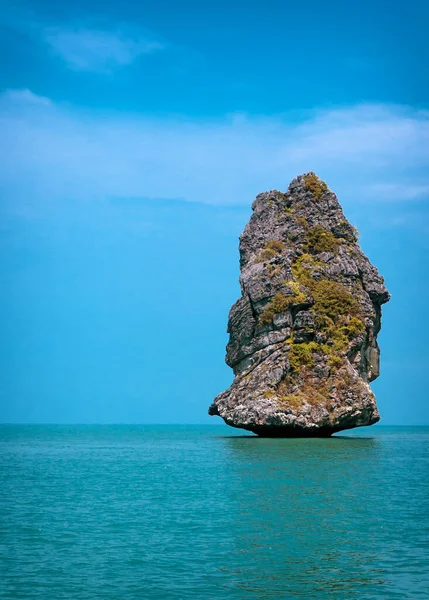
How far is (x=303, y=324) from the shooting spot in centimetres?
8269

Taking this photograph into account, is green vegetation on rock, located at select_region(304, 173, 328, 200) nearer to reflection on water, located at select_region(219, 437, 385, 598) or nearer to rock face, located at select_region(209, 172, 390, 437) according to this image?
rock face, located at select_region(209, 172, 390, 437)

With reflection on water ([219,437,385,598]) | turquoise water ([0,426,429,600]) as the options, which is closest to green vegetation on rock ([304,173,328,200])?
reflection on water ([219,437,385,598])

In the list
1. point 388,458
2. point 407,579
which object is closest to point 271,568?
point 407,579

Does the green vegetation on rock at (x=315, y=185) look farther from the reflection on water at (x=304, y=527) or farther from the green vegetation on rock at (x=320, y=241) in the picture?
the reflection on water at (x=304, y=527)

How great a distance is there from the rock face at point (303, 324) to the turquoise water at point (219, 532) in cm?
2428

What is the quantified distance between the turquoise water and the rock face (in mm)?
24284

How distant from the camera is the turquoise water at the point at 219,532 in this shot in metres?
21.4

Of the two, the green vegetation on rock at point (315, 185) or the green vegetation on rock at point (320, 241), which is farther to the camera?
the green vegetation on rock at point (315, 185)

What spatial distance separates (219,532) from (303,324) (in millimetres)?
54784

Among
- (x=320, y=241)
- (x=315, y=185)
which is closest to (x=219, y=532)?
(x=320, y=241)

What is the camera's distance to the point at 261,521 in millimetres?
31453

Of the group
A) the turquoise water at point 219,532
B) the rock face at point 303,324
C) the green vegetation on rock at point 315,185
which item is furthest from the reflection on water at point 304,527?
the green vegetation on rock at point 315,185

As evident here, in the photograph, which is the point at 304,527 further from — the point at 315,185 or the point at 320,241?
the point at 315,185

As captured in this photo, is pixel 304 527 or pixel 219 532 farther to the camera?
pixel 304 527
